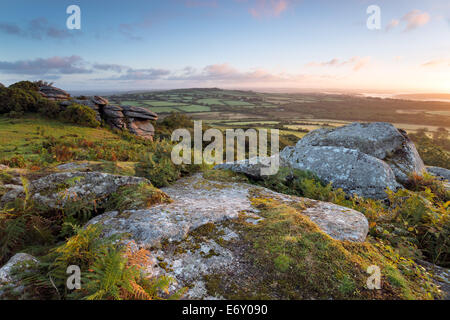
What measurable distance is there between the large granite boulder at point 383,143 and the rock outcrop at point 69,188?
9413mm

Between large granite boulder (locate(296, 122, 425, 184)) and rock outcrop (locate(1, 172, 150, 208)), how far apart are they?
941 centimetres

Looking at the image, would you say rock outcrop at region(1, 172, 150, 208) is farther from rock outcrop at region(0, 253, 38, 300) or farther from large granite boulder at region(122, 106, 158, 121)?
large granite boulder at region(122, 106, 158, 121)

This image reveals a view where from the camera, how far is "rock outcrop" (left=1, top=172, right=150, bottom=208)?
4.49 metres

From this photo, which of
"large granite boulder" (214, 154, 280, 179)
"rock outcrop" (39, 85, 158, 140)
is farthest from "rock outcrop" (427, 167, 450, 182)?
"rock outcrop" (39, 85, 158, 140)

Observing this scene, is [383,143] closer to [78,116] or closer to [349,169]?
[349,169]

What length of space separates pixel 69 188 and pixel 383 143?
1190cm

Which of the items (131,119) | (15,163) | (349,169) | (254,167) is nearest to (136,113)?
(131,119)

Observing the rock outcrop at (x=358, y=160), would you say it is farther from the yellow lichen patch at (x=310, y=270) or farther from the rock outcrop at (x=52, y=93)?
the rock outcrop at (x=52, y=93)

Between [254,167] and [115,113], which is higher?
[115,113]

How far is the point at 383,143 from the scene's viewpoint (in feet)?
32.1
